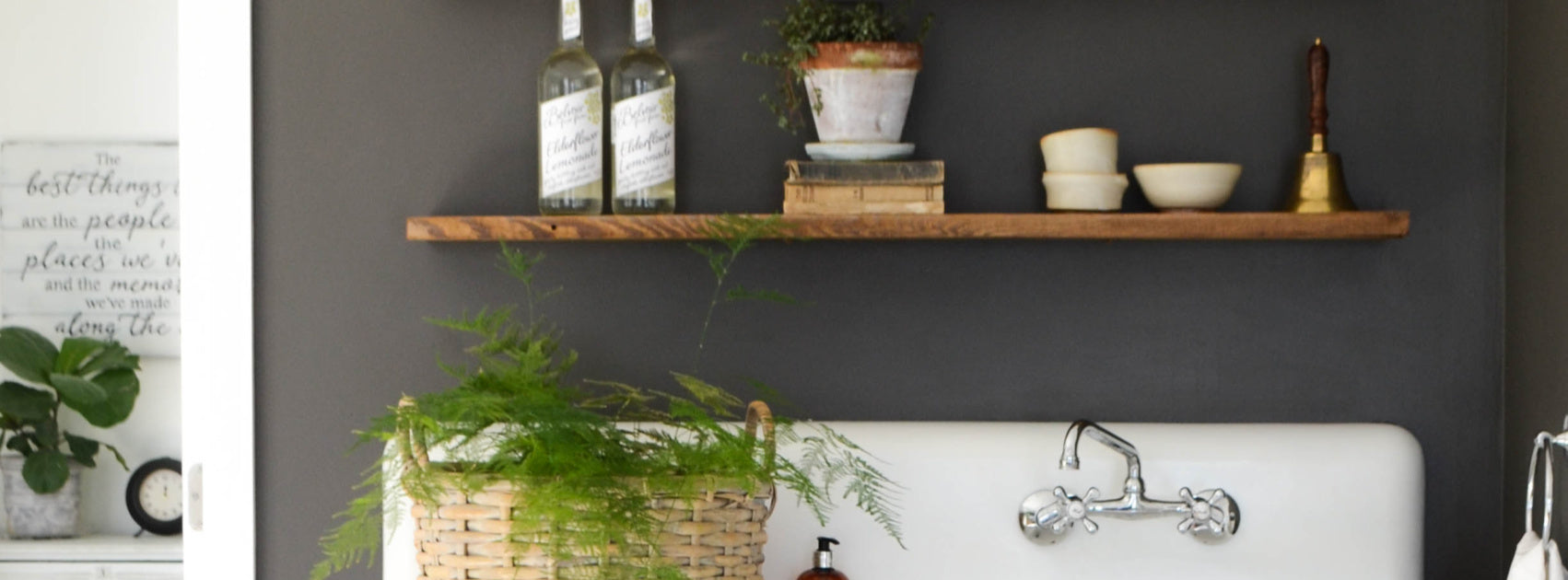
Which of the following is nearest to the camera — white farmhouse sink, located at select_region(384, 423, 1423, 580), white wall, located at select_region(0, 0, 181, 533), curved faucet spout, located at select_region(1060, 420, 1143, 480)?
curved faucet spout, located at select_region(1060, 420, 1143, 480)

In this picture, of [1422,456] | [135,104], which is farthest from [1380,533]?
[135,104]

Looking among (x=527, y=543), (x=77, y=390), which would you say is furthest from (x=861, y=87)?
(x=77, y=390)

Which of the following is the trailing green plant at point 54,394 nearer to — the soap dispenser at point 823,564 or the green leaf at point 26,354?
the green leaf at point 26,354

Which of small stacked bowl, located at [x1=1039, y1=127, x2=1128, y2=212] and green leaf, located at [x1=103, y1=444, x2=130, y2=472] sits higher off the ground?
small stacked bowl, located at [x1=1039, y1=127, x2=1128, y2=212]

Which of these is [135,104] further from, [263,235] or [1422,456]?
[1422,456]

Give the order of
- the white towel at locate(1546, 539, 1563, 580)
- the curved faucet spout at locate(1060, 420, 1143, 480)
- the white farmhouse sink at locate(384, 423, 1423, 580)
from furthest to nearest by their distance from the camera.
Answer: the white farmhouse sink at locate(384, 423, 1423, 580)
the curved faucet spout at locate(1060, 420, 1143, 480)
the white towel at locate(1546, 539, 1563, 580)

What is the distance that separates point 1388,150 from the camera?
5.12 ft

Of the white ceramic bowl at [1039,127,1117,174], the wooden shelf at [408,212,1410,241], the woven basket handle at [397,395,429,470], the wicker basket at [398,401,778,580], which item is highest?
the white ceramic bowl at [1039,127,1117,174]

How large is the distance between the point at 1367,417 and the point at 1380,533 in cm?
14

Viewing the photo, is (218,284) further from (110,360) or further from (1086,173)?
(110,360)

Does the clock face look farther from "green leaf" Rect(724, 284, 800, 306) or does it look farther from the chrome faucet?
the chrome faucet

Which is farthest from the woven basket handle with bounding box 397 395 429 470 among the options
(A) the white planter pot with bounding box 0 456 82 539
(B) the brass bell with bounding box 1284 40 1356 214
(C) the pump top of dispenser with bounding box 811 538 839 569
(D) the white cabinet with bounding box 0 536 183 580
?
(A) the white planter pot with bounding box 0 456 82 539

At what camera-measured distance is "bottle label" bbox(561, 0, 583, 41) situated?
1479 mm

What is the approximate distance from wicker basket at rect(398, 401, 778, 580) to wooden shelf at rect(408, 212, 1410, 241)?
12.7 inches
